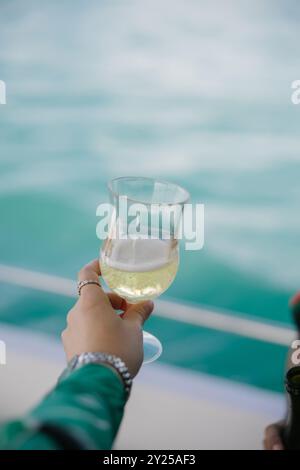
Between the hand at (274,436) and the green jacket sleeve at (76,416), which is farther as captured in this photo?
the hand at (274,436)

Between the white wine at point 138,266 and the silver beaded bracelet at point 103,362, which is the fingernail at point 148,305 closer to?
the white wine at point 138,266

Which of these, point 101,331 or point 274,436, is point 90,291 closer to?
point 101,331

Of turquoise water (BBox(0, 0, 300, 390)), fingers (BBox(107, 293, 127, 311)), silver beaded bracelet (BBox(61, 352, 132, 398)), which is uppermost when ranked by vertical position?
turquoise water (BBox(0, 0, 300, 390))

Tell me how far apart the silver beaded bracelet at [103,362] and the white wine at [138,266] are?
0.82ft

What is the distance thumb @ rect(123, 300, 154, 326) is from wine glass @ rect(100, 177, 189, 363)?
0.05 metres

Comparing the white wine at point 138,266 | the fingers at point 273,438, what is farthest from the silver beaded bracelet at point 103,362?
the fingers at point 273,438

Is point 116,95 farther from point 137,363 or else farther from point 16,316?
point 137,363

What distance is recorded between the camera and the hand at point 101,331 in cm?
65

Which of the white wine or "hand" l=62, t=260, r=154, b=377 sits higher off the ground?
the white wine

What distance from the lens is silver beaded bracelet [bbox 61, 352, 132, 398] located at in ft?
1.94

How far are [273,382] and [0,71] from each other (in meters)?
4.56

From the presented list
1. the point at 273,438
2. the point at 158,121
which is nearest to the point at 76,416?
the point at 273,438
